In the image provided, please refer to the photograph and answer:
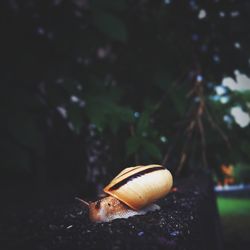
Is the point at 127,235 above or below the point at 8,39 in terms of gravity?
below

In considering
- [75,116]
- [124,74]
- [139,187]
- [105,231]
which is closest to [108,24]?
[75,116]

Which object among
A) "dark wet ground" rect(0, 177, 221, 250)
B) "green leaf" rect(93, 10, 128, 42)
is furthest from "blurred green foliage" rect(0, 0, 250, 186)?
"dark wet ground" rect(0, 177, 221, 250)

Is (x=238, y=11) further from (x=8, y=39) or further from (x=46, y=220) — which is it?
(x=46, y=220)

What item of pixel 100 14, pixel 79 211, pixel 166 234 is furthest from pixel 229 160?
pixel 166 234

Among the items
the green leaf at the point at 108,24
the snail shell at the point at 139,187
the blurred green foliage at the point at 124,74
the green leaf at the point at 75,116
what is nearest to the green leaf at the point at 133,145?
the blurred green foliage at the point at 124,74

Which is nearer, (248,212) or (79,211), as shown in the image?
(79,211)

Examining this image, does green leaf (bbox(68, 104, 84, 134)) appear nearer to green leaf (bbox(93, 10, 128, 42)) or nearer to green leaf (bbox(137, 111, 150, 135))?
green leaf (bbox(93, 10, 128, 42))

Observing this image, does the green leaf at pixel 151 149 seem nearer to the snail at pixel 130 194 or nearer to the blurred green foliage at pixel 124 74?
the blurred green foliage at pixel 124 74

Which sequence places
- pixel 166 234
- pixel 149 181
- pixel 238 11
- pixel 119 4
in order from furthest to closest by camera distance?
1. pixel 238 11
2. pixel 119 4
3. pixel 149 181
4. pixel 166 234
